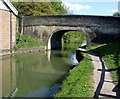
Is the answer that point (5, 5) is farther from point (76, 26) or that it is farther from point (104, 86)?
point (104, 86)

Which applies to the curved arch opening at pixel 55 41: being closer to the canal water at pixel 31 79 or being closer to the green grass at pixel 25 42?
the green grass at pixel 25 42

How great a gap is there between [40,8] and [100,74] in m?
30.2

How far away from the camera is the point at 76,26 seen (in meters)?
35.1

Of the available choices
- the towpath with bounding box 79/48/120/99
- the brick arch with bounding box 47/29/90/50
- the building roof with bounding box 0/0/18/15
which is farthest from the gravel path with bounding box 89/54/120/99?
the brick arch with bounding box 47/29/90/50

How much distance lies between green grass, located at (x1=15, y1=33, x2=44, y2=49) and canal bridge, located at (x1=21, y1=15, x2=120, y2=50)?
54.0 inches

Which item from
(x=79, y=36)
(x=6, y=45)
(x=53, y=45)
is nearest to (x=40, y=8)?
(x=53, y=45)

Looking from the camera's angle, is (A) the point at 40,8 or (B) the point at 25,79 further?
(A) the point at 40,8

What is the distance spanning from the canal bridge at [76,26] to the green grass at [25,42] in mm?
1373

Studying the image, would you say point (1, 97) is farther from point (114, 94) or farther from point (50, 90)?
point (114, 94)

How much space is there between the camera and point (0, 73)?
18641 millimetres

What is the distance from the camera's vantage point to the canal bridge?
33.7m

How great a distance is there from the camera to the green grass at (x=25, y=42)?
106 ft

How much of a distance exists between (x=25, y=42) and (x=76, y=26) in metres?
5.83

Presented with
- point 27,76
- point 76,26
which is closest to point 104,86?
point 27,76
